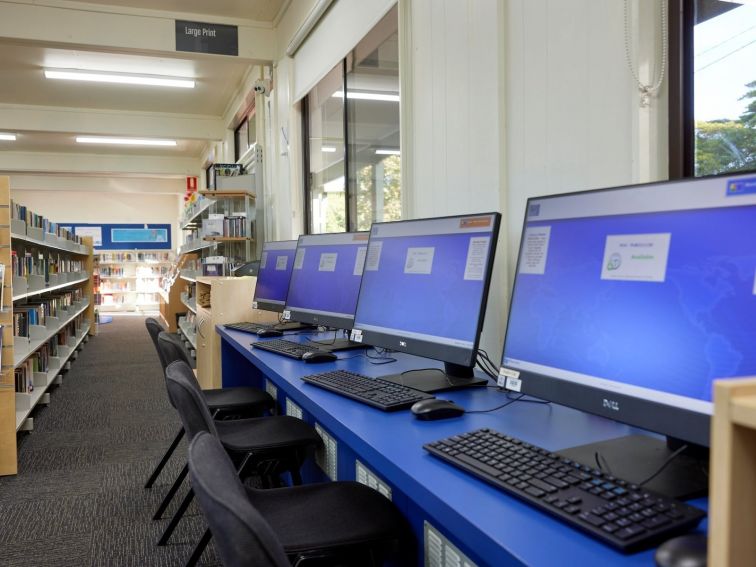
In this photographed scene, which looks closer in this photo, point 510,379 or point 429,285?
point 510,379

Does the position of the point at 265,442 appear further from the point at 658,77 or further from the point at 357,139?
the point at 357,139

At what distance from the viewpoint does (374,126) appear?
→ 399cm

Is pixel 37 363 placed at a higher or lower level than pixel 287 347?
lower

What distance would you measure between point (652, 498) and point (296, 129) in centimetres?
471

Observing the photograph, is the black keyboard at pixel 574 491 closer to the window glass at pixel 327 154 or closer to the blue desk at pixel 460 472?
the blue desk at pixel 460 472

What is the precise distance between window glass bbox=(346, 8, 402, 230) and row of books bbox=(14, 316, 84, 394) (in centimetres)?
277

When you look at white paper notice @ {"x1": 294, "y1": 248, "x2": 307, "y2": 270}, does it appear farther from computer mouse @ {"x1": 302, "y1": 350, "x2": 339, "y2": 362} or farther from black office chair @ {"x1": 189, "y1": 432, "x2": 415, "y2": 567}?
black office chair @ {"x1": 189, "y1": 432, "x2": 415, "y2": 567}

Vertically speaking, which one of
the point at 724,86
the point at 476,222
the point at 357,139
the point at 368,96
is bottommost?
the point at 476,222

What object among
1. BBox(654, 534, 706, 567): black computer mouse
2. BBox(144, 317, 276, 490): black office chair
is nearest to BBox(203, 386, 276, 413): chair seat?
BBox(144, 317, 276, 490): black office chair

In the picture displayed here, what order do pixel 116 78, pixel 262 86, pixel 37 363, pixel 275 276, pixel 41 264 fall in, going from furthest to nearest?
pixel 116 78, pixel 262 86, pixel 41 264, pixel 37 363, pixel 275 276

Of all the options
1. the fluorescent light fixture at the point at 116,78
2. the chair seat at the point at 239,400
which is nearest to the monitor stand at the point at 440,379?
the chair seat at the point at 239,400

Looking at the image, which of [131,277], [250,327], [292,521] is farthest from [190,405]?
[131,277]

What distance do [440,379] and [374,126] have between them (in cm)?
259

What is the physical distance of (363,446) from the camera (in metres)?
1.28
